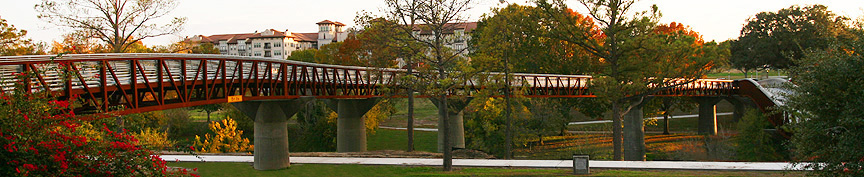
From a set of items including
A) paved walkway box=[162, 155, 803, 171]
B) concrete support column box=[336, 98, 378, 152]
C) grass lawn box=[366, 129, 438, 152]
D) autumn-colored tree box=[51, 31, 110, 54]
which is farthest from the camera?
grass lawn box=[366, 129, 438, 152]

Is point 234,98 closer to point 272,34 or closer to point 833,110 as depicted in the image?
point 833,110

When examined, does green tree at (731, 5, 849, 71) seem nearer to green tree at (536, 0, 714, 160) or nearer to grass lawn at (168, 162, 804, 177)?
green tree at (536, 0, 714, 160)

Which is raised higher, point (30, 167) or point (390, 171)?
point (30, 167)

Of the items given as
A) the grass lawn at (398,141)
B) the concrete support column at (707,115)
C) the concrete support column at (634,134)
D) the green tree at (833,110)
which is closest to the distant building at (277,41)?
the grass lawn at (398,141)

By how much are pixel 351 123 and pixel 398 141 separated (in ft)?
63.1

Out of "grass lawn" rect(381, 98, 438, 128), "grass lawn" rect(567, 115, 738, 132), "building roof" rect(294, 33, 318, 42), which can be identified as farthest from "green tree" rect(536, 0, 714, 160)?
"building roof" rect(294, 33, 318, 42)

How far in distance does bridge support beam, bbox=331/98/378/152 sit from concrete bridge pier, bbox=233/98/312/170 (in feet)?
40.3

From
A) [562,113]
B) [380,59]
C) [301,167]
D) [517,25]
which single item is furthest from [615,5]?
[562,113]

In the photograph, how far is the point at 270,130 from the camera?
95.4 ft

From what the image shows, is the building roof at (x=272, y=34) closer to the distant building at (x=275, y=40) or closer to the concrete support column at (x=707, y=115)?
the distant building at (x=275, y=40)

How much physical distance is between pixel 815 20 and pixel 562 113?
111ft

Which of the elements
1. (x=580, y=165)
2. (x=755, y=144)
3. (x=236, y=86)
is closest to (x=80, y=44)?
(x=236, y=86)

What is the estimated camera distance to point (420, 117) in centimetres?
7950

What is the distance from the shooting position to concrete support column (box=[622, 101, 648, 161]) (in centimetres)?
4600
